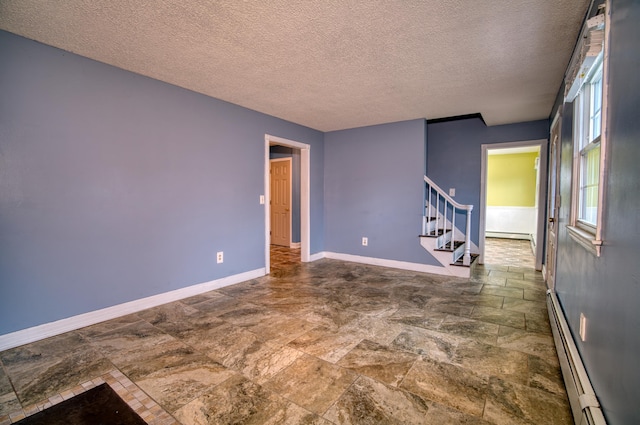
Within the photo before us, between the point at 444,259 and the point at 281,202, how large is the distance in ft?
12.3

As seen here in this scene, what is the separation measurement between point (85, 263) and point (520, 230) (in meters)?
9.17

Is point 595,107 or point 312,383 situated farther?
point 595,107

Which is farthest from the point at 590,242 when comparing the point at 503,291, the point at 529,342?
the point at 503,291

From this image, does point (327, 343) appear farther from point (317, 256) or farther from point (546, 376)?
point (317, 256)

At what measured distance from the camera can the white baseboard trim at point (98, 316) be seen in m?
2.28

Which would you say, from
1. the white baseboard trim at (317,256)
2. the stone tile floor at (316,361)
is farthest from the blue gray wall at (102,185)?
the white baseboard trim at (317,256)

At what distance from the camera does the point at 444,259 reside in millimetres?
4340

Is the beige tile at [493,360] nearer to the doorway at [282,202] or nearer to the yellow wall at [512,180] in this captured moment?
the doorway at [282,202]

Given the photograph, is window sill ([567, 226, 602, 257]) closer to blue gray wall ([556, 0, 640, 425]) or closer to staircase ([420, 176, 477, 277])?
blue gray wall ([556, 0, 640, 425])

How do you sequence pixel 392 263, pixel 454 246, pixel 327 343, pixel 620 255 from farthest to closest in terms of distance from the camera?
pixel 392 263, pixel 454 246, pixel 327 343, pixel 620 255

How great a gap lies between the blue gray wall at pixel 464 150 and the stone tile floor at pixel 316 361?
6.97 feet

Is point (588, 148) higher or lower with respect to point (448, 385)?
higher

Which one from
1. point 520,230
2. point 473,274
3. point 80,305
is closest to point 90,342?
point 80,305

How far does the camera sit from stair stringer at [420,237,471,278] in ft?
13.8
